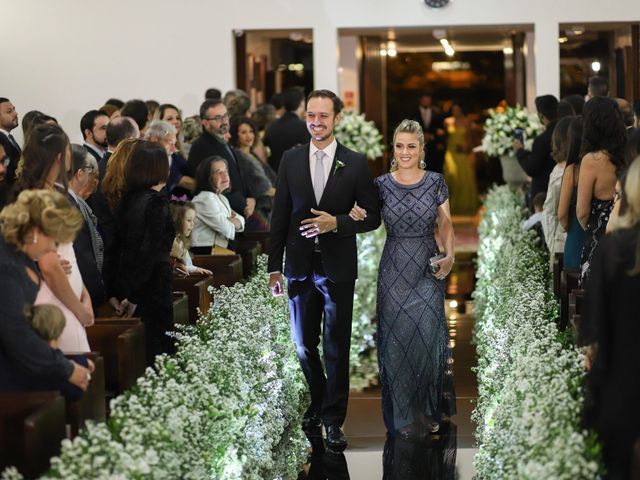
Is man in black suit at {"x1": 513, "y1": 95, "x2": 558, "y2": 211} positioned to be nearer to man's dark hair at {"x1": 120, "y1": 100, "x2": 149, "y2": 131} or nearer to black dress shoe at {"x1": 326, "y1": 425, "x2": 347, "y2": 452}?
man's dark hair at {"x1": 120, "y1": 100, "x2": 149, "y2": 131}

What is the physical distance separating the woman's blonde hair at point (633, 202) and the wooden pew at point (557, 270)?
3.07 meters

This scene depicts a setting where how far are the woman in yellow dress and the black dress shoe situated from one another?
52.4 ft

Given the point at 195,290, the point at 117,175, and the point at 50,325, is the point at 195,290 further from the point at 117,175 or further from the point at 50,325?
the point at 50,325

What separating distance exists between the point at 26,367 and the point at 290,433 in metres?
2.66

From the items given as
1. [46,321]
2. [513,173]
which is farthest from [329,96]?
[513,173]

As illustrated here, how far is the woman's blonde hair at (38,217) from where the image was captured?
4316mm

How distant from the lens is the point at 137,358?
5191mm

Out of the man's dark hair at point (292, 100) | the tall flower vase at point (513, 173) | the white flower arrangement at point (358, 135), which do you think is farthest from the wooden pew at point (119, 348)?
the tall flower vase at point (513, 173)

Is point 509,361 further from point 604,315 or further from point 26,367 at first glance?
point 26,367

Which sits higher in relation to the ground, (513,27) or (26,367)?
(513,27)

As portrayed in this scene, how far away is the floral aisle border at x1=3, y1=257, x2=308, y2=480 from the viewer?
12.8 ft

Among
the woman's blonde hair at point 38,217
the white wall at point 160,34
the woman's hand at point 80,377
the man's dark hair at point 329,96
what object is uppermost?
the white wall at point 160,34

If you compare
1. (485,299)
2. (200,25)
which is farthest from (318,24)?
(485,299)

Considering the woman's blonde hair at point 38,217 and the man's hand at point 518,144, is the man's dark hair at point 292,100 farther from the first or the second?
the woman's blonde hair at point 38,217
